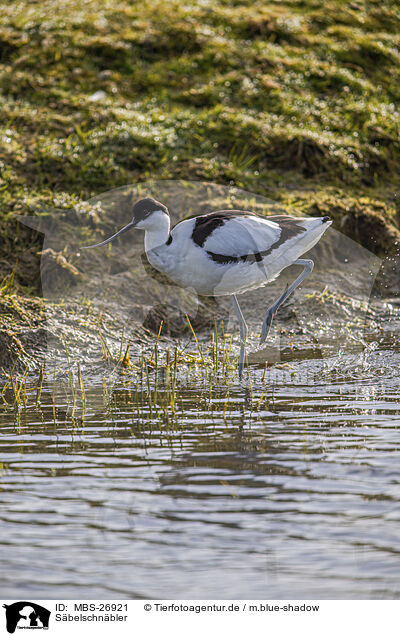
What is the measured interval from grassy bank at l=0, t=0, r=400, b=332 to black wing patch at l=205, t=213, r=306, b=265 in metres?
2.52

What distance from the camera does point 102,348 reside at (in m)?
7.31

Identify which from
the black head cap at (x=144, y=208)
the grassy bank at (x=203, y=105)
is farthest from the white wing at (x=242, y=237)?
the grassy bank at (x=203, y=105)

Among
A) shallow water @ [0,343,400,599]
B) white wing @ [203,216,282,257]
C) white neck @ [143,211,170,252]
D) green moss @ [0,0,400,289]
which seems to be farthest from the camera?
green moss @ [0,0,400,289]

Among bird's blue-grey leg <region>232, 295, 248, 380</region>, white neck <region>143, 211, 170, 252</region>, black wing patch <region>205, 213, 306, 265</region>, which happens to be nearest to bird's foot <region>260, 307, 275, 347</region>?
bird's blue-grey leg <region>232, 295, 248, 380</region>

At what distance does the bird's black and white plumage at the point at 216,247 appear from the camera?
6871mm

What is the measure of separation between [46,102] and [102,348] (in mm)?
5614

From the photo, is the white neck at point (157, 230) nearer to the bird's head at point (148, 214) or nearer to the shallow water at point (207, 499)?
the bird's head at point (148, 214)

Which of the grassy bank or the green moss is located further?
the green moss

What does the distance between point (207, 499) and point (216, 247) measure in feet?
10.5

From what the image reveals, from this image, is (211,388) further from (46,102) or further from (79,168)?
(46,102)

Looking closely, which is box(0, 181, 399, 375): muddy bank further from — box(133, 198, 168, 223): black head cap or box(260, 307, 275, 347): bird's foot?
box(133, 198, 168, 223): black head cap

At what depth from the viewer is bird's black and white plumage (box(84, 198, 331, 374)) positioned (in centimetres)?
687
